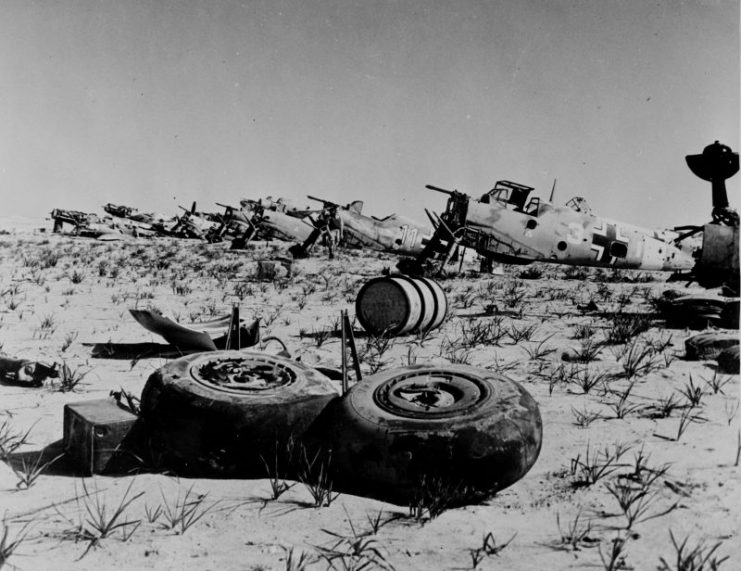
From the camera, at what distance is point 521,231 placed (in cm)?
1245

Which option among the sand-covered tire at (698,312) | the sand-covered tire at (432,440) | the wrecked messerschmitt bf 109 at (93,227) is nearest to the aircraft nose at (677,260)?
the sand-covered tire at (698,312)

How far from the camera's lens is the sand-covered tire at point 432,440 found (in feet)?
8.50

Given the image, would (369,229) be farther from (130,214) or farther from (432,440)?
(130,214)

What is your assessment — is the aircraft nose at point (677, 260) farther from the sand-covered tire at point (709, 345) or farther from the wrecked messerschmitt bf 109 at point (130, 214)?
the wrecked messerschmitt bf 109 at point (130, 214)

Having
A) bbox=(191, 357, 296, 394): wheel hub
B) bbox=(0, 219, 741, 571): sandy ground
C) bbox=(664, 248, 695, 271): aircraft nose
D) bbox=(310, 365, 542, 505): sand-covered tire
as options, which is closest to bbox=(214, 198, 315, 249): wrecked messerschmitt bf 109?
bbox=(664, 248, 695, 271): aircraft nose

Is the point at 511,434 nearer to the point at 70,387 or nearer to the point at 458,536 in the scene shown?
the point at 458,536

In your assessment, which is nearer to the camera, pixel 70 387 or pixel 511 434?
pixel 511 434

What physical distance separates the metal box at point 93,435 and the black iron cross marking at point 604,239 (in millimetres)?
11930

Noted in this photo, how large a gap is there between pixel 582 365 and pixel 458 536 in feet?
9.89

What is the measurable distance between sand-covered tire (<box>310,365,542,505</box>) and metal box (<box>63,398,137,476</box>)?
3.25ft

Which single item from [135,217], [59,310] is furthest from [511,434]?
[135,217]

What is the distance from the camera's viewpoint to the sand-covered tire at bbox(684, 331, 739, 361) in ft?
16.0

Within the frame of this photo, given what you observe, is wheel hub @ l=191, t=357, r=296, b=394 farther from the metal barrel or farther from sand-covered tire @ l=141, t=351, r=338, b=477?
the metal barrel

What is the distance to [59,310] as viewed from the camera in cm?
768
